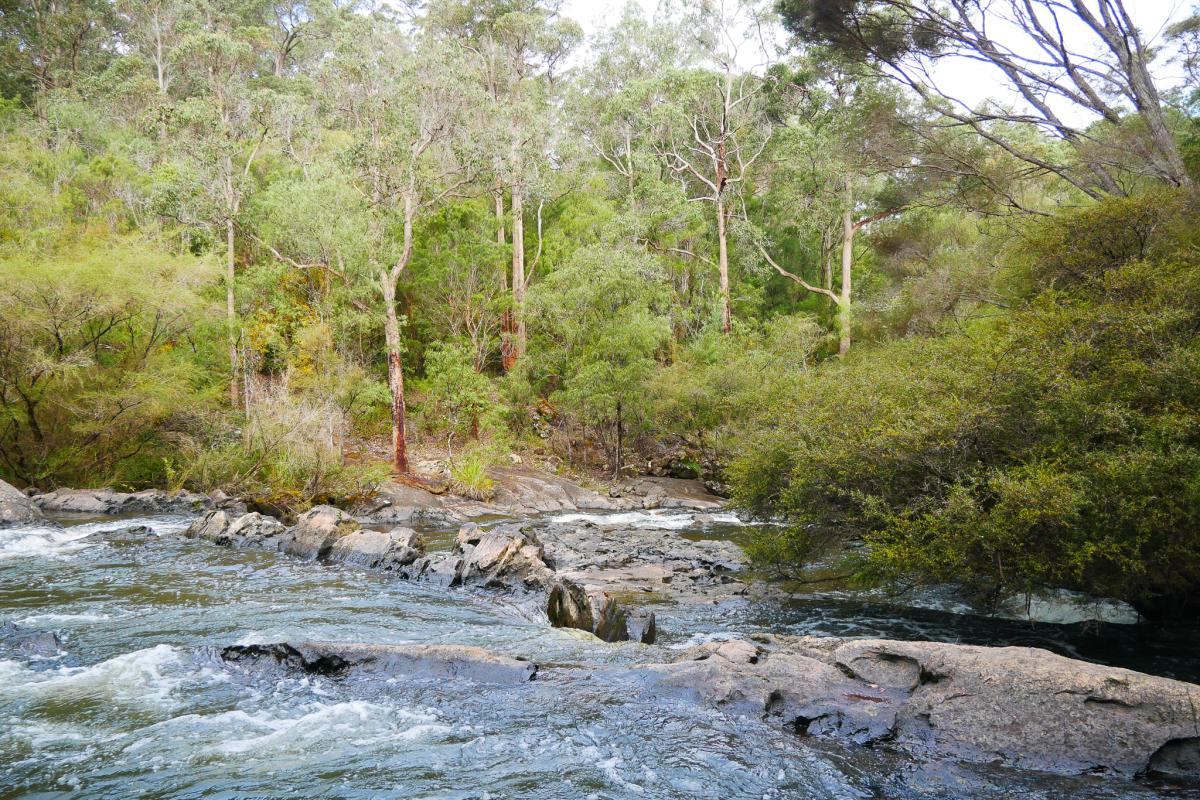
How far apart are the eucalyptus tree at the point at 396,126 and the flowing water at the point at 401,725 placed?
16807 millimetres

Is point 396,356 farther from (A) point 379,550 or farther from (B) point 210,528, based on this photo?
(A) point 379,550

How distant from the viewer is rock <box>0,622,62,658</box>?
744 centimetres

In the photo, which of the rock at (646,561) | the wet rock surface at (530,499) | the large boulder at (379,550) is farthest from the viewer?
the wet rock surface at (530,499)

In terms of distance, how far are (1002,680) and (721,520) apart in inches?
622

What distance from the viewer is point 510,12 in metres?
36.6

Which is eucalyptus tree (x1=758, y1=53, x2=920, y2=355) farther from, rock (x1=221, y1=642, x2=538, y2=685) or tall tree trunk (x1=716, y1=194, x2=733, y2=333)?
rock (x1=221, y1=642, x2=538, y2=685)

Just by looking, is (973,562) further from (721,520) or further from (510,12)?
(510,12)

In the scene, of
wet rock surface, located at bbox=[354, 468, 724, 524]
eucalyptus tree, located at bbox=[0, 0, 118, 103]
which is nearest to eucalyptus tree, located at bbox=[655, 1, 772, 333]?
wet rock surface, located at bbox=[354, 468, 724, 524]

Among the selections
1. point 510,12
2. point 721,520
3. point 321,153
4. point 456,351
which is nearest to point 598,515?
point 721,520

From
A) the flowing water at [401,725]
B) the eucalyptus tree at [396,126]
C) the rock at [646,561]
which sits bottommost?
the rock at [646,561]

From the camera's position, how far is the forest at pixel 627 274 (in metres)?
9.25

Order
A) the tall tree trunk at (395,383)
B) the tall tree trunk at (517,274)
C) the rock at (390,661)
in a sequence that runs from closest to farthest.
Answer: the rock at (390,661), the tall tree trunk at (395,383), the tall tree trunk at (517,274)

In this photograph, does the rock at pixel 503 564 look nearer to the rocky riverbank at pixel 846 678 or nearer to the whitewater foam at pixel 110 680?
the rocky riverbank at pixel 846 678

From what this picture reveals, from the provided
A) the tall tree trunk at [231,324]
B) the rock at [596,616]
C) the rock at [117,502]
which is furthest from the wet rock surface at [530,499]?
the rock at [596,616]
